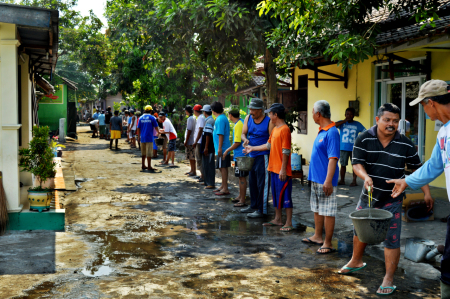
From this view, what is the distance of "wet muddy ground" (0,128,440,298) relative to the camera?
4.42 m

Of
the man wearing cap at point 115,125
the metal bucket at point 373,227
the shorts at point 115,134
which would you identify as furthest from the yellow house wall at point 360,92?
the shorts at point 115,134

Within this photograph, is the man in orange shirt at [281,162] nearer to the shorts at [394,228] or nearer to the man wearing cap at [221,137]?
the shorts at [394,228]

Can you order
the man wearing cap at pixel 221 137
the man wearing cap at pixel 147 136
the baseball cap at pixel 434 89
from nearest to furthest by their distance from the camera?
the baseball cap at pixel 434 89 < the man wearing cap at pixel 221 137 < the man wearing cap at pixel 147 136

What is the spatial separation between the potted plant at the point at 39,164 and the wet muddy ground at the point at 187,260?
0.50m

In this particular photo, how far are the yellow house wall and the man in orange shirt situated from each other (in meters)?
4.70

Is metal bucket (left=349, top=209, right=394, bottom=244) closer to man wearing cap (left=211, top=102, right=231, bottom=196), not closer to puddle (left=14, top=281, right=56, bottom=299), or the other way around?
puddle (left=14, top=281, right=56, bottom=299)

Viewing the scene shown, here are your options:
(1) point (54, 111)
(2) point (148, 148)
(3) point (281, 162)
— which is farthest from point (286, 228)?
(1) point (54, 111)

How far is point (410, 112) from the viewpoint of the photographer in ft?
35.7

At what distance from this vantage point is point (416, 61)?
10.2 m

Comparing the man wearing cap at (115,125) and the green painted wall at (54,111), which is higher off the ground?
the green painted wall at (54,111)

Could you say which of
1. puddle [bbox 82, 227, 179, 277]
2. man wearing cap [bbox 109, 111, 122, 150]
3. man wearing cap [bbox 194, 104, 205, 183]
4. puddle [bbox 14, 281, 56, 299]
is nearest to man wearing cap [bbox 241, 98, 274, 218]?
puddle [bbox 82, 227, 179, 277]

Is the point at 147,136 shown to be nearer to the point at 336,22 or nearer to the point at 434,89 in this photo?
the point at 336,22

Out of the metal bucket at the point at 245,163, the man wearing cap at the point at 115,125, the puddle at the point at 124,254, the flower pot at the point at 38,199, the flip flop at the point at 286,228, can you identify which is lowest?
the puddle at the point at 124,254

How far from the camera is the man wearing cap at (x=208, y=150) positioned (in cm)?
1030
